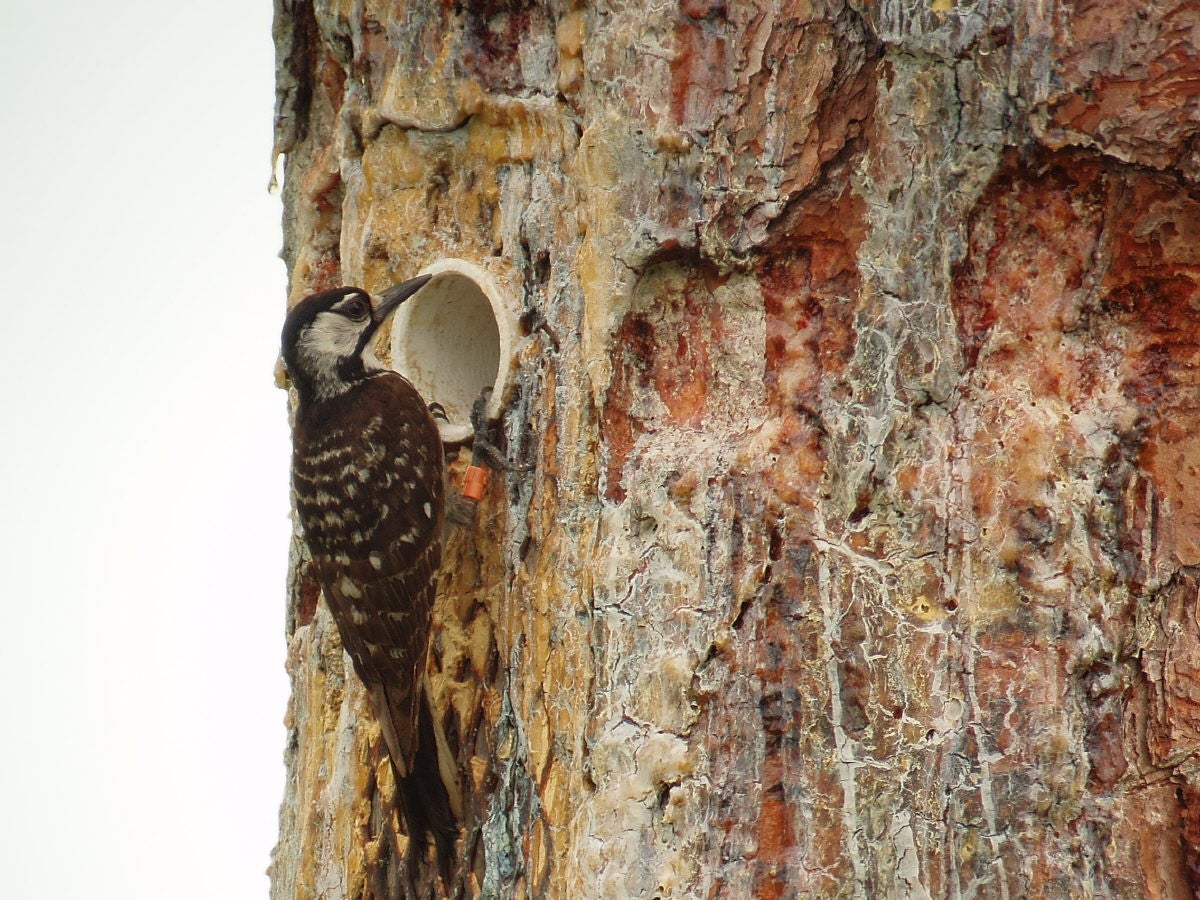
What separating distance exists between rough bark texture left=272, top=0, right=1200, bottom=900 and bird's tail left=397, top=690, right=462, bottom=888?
0.15m

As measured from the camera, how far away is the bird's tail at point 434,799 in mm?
3141

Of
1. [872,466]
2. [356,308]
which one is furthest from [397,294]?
[872,466]

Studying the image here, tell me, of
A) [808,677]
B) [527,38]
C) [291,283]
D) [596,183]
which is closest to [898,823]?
[808,677]

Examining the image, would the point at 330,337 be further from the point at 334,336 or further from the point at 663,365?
the point at 663,365

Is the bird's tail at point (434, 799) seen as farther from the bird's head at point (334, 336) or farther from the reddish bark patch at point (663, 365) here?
the bird's head at point (334, 336)

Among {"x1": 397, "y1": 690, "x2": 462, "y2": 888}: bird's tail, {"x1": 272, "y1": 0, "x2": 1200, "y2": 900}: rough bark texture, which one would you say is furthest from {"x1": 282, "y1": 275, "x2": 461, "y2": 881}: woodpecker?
{"x1": 272, "y1": 0, "x2": 1200, "y2": 900}: rough bark texture

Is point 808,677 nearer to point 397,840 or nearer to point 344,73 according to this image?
point 397,840

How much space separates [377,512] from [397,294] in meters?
0.60

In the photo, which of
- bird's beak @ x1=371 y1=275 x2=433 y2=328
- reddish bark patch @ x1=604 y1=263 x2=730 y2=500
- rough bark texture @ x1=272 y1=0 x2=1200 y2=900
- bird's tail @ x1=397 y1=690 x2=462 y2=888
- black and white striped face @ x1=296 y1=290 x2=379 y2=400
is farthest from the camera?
black and white striped face @ x1=296 y1=290 x2=379 y2=400

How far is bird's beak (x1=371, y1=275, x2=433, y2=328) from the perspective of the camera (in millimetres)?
3527

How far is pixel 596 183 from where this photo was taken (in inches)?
116

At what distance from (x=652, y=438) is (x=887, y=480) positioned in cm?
53

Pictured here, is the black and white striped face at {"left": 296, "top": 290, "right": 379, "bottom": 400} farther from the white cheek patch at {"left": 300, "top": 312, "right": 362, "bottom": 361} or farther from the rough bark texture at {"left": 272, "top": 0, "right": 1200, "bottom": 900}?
the rough bark texture at {"left": 272, "top": 0, "right": 1200, "bottom": 900}

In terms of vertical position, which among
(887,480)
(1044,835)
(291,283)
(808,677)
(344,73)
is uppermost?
(344,73)
